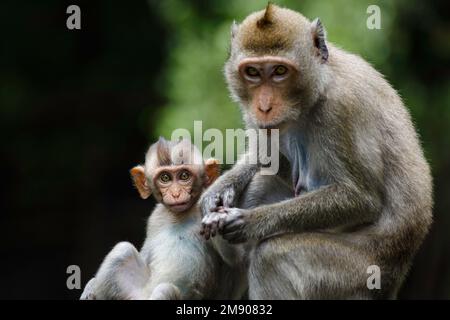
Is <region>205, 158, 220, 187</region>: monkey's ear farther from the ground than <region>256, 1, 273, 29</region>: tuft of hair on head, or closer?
closer

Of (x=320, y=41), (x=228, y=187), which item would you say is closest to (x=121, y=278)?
(x=228, y=187)

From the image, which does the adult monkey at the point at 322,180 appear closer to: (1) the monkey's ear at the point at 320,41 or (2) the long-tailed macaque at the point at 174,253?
(1) the monkey's ear at the point at 320,41

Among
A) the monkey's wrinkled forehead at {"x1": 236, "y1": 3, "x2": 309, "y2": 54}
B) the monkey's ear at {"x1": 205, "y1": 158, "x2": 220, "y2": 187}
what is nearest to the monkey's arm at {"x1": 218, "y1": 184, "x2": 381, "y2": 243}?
the monkey's ear at {"x1": 205, "y1": 158, "x2": 220, "y2": 187}

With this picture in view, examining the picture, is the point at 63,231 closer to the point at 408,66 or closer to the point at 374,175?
the point at 408,66

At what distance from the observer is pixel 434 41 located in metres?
13.7

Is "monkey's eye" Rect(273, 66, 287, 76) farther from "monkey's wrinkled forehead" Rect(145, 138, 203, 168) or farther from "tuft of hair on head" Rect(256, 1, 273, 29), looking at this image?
"monkey's wrinkled forehead" Rect(145, 138, 203, 168)

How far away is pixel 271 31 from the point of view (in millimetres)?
6742

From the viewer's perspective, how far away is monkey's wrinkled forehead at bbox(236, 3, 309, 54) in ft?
22.1

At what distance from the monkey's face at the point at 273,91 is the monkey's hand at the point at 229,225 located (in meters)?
0.73

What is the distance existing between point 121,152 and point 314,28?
985 centimetres

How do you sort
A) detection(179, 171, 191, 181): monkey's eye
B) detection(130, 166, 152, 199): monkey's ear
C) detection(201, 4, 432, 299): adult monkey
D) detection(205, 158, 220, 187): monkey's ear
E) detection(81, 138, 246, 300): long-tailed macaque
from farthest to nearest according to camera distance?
detection(130, 166, 152, 199): monkey's ear
detection(205, 158, 220, 187): monkey's ear
detection(179, 171, 191, 181): monkey's eye
detection(81, 138, 246, 300): long-tailed macaque
detection(201, 4, 432, 299): adult monkey

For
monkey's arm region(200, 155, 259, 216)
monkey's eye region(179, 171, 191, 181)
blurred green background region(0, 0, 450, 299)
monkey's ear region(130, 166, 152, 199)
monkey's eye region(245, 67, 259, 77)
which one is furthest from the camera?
blurred green background region(0, 0, 450, 299)

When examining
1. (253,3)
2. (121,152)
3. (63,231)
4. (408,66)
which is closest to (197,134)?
(253,3)

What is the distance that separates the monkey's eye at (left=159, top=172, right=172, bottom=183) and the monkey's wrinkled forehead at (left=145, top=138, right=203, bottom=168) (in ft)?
0.33
